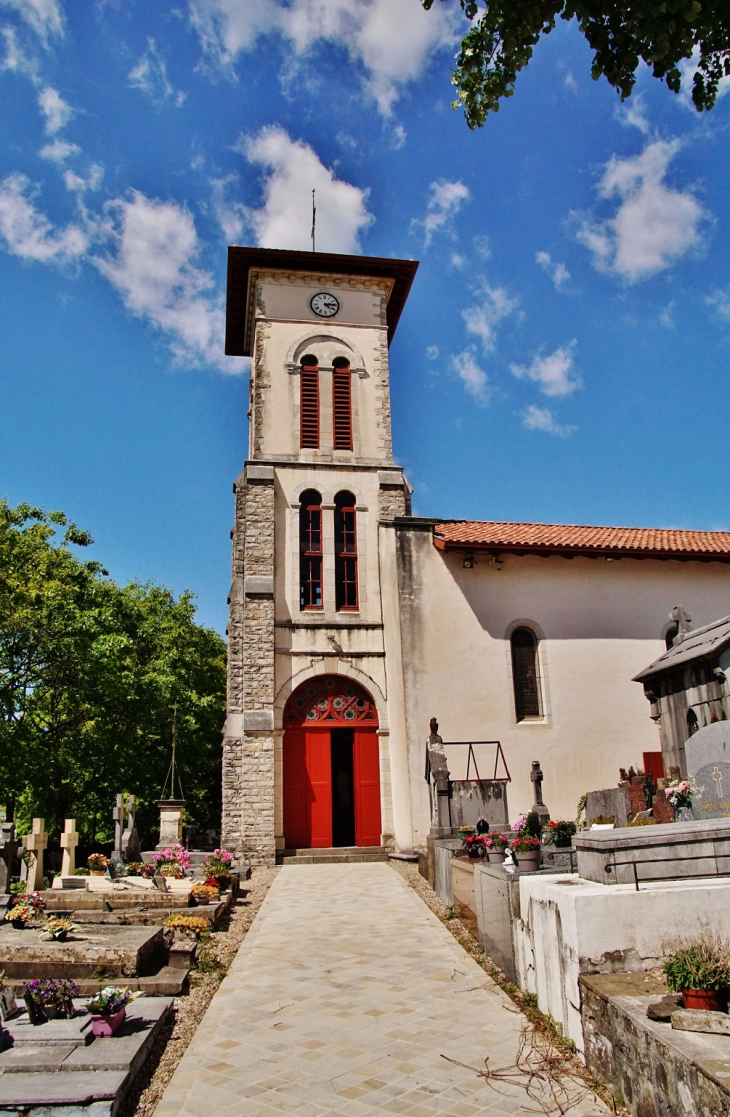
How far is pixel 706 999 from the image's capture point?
13.4ft

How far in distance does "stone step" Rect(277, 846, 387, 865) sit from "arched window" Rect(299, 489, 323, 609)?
5796 millimetres

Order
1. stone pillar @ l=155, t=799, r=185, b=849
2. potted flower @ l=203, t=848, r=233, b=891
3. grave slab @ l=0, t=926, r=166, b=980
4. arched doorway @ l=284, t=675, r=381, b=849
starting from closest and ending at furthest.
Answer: grave slab @ l=0, t=926, r=166, b=980
potted flower @ l=203, t=848, r=233, b=891
stone pillar @ l=155, t=799, r=185, b=849
arched doorway @ l=284, t=675, r=381, b=849

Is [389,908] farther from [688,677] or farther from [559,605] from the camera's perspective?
[559,605]

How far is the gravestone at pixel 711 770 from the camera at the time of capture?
304 inches

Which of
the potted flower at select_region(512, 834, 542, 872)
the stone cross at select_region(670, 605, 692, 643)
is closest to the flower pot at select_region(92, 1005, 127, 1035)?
the potted flower at select_region(512, 834, 542, 872)

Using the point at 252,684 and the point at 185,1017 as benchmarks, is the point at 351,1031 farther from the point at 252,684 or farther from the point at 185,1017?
the point at 252,684

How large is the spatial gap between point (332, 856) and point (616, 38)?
16499 millimetres

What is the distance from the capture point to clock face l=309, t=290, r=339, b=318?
2259cm

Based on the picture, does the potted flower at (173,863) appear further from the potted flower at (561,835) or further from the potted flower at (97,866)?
the potted flower at (561,835)

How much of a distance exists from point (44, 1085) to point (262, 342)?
1958 cm

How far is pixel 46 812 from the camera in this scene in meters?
25.4

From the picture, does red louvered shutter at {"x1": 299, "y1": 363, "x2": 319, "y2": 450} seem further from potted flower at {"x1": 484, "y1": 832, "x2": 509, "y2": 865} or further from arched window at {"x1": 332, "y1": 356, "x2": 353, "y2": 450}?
potted flower at {"x1": 484, "y1": 832, "x2": 509, "y2": 865}

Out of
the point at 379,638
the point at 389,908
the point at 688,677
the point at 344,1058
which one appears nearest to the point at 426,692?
the point at 379,638

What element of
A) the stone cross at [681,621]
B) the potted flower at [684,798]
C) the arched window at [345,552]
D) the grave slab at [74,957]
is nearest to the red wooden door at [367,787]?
→ the arched window at [345,552]
